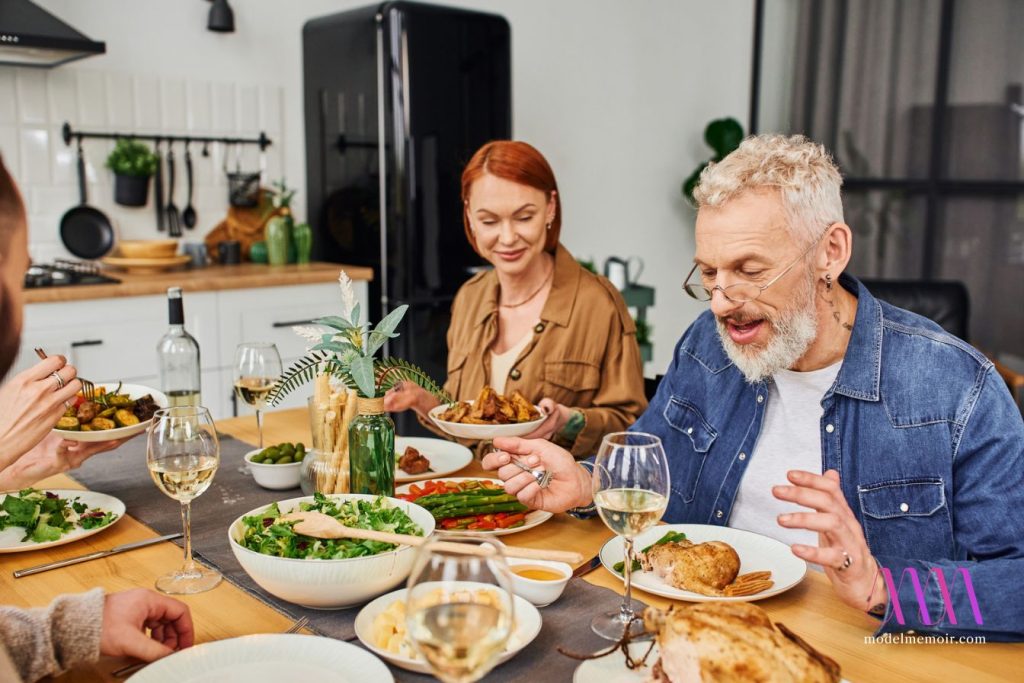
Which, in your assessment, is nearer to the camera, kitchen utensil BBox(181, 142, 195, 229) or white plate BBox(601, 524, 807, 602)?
white plate BBox(601, 524, 807, 602)

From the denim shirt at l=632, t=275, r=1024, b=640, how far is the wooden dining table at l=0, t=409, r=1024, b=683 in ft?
0.37

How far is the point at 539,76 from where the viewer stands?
5.18 metres

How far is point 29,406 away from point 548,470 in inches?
31.0

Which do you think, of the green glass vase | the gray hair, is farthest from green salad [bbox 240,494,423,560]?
the gray hair

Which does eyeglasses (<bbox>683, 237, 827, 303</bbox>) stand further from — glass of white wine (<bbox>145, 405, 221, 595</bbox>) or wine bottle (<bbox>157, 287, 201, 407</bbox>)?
wine bottle (<bbox>157, 287, 201, 407</bbox>)

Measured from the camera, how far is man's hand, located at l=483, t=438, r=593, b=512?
1514mm

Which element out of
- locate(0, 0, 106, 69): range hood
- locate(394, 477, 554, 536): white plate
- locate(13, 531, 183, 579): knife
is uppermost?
locate(0, 0, 106, 69): range hood

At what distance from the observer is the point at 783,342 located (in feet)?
5.26

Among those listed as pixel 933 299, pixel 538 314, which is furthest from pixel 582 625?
pixel 933 299

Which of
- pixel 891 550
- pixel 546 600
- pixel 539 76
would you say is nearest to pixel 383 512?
pixel 546 600

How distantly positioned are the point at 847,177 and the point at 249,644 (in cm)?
519

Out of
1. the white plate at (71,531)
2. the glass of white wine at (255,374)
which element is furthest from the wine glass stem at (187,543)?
the glass of white wine at (255,374)

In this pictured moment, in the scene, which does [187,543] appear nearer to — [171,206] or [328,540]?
[328,540]

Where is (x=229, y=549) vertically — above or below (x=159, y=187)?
below
